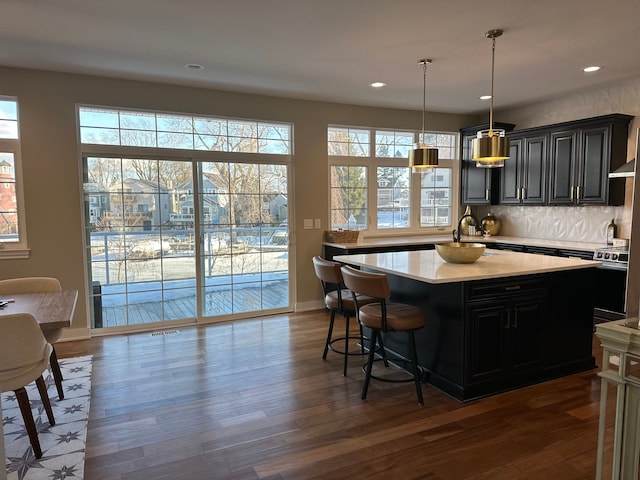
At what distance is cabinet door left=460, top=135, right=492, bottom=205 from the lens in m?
6.34

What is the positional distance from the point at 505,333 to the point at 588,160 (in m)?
3.00

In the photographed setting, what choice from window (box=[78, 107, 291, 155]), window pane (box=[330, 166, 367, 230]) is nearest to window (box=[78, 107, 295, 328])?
window (box=[78, 107, 291, 155])

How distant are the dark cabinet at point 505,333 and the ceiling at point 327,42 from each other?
1978 millimetres

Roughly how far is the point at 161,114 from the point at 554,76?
4327 mm

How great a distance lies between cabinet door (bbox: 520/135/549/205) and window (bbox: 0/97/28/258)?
596 cm

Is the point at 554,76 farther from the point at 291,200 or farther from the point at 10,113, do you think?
the point at 10,113

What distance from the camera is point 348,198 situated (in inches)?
240

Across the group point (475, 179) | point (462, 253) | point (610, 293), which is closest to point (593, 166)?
point (610, 293)

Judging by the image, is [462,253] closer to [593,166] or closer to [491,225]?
[593,166]

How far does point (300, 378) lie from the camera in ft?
11.6

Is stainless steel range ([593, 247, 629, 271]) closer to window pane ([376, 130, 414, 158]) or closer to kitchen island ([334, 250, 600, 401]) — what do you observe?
kitchen island ([334, 250, 600, 401])

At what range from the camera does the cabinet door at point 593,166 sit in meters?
4.89

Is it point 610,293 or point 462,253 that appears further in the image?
point 610,293

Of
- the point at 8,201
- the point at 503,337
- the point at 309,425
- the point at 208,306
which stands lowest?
the point at 309,425
